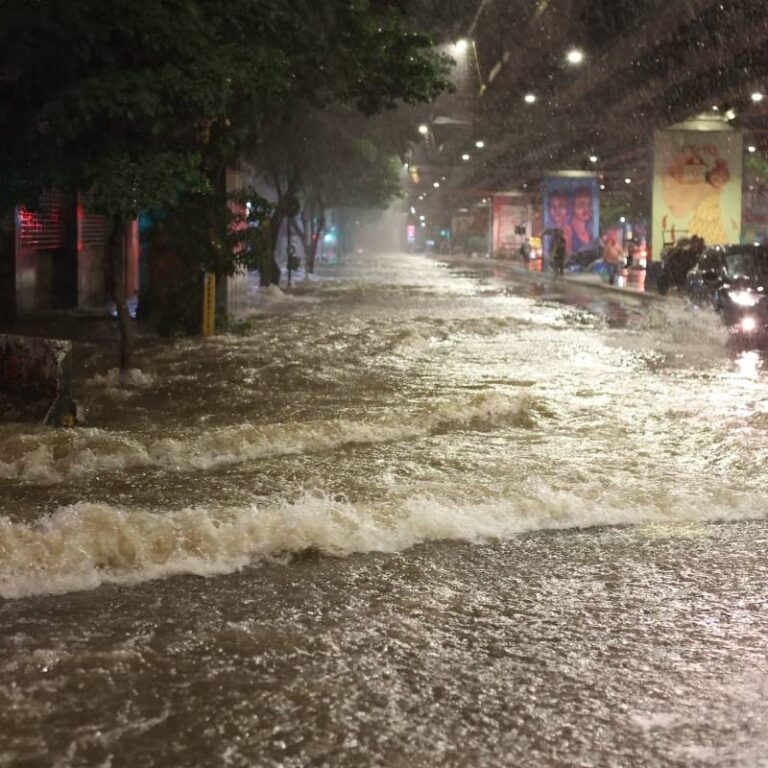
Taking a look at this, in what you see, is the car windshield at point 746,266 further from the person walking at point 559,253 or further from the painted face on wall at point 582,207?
the painted face on wall at point 582,207

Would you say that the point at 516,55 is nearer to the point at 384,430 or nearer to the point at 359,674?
the point at 384,430

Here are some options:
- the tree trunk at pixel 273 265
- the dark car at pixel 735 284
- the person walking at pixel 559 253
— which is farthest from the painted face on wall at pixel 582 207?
the dark car at pixel 735 284

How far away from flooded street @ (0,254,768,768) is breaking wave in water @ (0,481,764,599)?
20mm

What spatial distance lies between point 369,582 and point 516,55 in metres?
21.6

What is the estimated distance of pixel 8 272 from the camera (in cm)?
2133

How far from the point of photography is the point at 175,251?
18.4 meters

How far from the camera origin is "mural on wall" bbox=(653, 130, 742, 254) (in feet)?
108

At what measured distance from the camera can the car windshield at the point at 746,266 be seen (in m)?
21.7

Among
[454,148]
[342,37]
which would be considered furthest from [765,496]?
[454,148]

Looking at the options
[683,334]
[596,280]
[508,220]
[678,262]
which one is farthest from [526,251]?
[683,334]

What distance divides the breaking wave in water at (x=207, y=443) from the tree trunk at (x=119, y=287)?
3985 millimetres

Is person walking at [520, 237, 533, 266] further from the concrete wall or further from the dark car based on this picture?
the concrete wall

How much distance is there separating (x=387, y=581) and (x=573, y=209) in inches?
1924

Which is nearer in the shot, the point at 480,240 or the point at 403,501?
the point at 403,501
